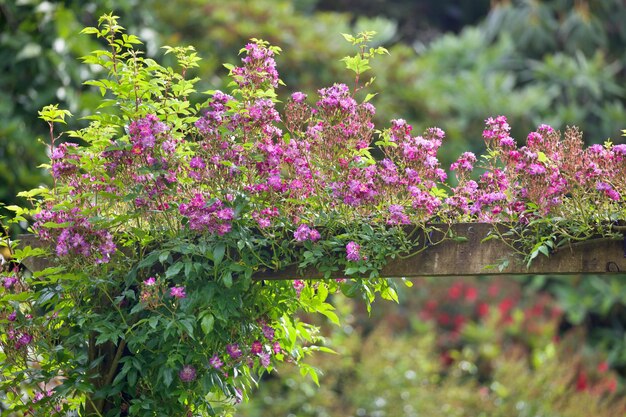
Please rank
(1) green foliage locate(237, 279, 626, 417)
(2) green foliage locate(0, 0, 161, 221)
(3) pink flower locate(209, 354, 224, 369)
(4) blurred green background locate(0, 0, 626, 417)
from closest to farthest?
(3) pink flower locate(209, 354, 224, 369) < (2) green foliage locate(0, 0, 161, 221) < (4) blurred green background locate(0, 0, 626, 417) < (1) green foliage locate(237, 279, 626, 417)

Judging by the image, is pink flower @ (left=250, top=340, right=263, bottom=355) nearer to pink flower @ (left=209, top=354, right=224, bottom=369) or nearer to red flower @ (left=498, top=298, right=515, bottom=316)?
pink flower @ (left=209, top=354, right=224, bottom=369)

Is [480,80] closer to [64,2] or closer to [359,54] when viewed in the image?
[64,2]

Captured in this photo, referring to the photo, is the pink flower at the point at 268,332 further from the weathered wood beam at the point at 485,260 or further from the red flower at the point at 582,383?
the red flower at the point at 582,383

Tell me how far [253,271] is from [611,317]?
6.50 meters

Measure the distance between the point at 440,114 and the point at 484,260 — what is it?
541 cm

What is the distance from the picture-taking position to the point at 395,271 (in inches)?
109

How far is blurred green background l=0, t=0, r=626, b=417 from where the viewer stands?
512cm

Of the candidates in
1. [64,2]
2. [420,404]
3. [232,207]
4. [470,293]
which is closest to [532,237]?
[232,207]

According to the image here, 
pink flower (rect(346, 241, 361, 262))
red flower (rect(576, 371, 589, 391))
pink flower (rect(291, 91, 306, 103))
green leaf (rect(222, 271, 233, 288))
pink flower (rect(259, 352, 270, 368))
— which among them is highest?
pink flower (rect(291, 91, 306, 103))

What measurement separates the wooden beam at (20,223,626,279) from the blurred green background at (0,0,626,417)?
2.66 metres

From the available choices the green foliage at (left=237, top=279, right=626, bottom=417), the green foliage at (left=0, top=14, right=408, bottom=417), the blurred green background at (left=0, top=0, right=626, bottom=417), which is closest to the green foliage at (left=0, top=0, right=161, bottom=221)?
the blurred green background at (left=0, top=0, right=626, bottom=417)

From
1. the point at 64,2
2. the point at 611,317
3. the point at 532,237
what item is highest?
the point at 532,237

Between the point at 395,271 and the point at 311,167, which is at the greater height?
the point at 311,167

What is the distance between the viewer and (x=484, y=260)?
8.95 feet
